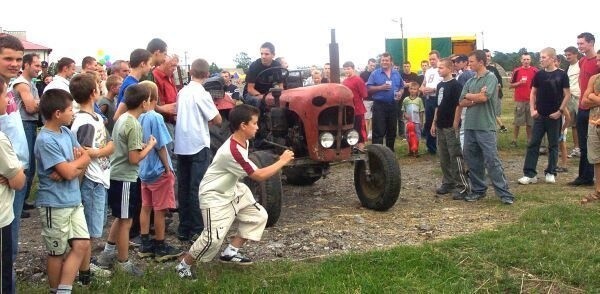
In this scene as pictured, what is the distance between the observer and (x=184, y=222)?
19.2ft

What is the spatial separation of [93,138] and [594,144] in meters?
5.45

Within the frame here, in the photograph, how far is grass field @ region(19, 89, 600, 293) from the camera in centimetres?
443

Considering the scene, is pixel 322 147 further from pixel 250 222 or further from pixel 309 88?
pixel 250 222

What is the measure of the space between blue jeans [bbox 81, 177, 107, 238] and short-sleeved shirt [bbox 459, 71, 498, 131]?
14.9ft

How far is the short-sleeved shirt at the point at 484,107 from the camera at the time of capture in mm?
7371

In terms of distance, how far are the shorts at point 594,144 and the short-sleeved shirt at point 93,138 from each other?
210 inches

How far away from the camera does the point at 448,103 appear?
8008mm

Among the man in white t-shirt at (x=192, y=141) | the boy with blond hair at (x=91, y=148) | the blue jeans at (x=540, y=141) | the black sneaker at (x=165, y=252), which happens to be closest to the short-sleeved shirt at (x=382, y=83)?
the blue jeans at (x=540, y=141)

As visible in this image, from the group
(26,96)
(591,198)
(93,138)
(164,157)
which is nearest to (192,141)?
(164,157)

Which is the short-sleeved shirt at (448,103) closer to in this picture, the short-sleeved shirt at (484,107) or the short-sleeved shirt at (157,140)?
the short-sleeved shirt at (484,107)

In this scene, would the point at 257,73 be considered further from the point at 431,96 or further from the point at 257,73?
the point at 431,96

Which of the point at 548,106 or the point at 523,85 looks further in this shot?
the point at 523,85

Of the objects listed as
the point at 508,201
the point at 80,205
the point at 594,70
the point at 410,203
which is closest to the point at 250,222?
the point at 80,205

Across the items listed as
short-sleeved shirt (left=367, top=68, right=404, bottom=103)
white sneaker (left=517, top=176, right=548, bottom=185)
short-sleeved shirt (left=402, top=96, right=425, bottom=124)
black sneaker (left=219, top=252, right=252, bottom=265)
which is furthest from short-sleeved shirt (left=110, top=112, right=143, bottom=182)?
short-sleeved shirt (left=402, top=96, right=425, bottom=124)
